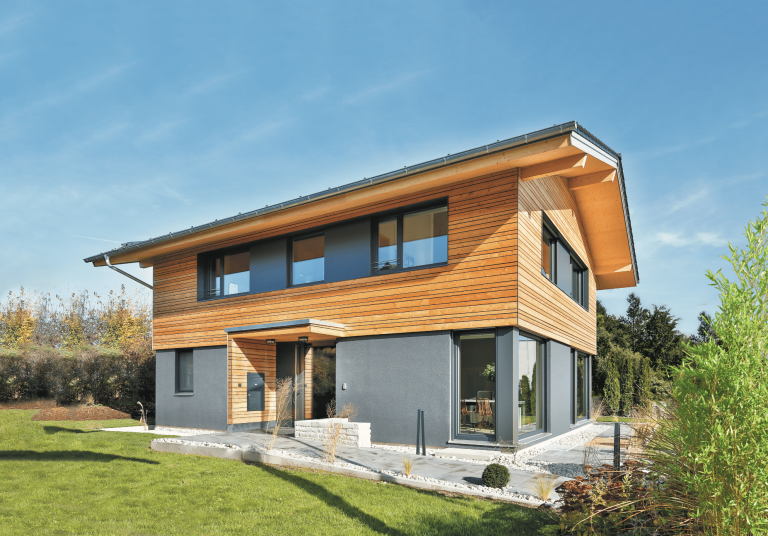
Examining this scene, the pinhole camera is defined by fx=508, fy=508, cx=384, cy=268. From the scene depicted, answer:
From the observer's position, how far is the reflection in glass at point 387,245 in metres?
10.6

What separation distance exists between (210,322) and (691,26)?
1386 cm

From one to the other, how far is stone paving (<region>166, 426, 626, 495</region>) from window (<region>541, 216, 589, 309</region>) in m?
3.58

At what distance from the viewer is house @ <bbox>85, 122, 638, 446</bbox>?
29.8ft

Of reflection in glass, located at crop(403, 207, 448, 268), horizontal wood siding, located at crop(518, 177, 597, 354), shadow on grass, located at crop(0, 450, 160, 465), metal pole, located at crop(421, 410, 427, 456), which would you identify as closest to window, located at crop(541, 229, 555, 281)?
horizontal wood siding, located at crop(518, 177, 597, 354)

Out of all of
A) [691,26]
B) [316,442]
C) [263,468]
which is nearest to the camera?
[263,468]

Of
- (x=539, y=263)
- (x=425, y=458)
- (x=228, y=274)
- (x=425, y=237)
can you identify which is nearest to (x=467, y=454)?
(x=425, y=458)

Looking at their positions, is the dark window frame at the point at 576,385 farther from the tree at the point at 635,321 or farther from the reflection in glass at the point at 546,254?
the tree at the point at 635,321

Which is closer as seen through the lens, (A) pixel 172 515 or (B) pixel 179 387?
(A) pixel 172 515

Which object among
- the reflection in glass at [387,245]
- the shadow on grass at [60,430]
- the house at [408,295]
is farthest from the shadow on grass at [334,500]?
the shadow on grass at [60,430]

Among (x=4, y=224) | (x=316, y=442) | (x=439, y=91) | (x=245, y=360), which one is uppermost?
(x=439, y=91)

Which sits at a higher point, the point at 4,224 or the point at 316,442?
the point at 4,224

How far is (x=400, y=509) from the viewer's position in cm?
540

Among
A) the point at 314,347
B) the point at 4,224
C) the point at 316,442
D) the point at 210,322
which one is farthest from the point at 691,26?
the point at 4,224

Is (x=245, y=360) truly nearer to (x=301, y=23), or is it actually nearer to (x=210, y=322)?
(x=210, y=322)
